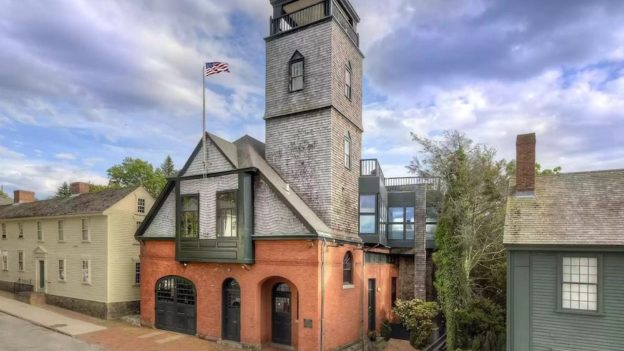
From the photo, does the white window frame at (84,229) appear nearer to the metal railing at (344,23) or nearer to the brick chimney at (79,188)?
the brick chimney at (79,188)

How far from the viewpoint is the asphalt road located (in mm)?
18859

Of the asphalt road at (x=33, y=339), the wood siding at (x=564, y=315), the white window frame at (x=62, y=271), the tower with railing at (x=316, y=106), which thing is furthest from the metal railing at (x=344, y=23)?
the white window frame at (x=62, y=271)

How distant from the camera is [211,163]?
21.1 meters

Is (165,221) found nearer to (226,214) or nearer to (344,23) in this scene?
(226,214)

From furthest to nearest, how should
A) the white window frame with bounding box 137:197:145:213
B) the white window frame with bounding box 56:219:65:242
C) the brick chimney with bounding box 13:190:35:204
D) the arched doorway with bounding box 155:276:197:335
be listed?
the brick chimney with bounding box 13:190:35:204 → the white window frame with bounding box 56:219:65:242 → the white window frame with bounding box 137:197:145:213 → the arched doorway with bounding box 155:276:197:335

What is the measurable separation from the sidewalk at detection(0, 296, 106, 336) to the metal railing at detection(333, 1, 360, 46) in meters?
20.6

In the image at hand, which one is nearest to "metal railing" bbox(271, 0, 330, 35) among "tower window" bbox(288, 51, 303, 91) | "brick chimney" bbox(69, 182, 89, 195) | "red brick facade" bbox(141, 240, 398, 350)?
"tower window" bbox(288, 51, 303, 91)

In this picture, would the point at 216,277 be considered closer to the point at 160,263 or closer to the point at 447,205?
the point at 160,263

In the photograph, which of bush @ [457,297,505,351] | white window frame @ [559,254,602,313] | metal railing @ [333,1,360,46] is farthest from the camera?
metal railing @ [333,1,360,46]

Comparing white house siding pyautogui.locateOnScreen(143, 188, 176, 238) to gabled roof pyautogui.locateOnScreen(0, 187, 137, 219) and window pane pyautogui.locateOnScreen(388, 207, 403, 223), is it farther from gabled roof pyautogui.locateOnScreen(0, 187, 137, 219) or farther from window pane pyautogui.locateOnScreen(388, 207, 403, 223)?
window pane pyautogui.locateOnScreen(388, 207, 403, 223)

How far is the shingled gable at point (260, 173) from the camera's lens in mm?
18750

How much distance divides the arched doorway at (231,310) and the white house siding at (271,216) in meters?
2.97

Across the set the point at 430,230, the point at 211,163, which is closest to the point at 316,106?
the point at 211,163

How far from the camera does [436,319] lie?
2367cm
